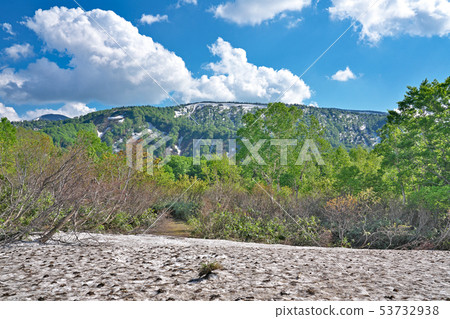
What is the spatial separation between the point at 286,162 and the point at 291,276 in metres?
21.2

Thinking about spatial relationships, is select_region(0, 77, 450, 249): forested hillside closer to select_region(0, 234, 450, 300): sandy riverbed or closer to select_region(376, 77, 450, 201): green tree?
select_region(376, 77, 450, 201): green tree

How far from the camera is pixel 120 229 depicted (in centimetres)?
1264

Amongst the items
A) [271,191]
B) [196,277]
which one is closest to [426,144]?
[271,191]

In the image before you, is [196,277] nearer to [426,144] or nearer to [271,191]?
[271,191]

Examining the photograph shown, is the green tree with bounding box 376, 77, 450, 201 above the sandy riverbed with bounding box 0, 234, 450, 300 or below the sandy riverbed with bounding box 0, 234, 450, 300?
above

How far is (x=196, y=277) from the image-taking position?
4.23 metres

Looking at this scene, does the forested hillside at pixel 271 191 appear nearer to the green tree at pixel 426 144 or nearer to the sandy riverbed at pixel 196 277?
the green tree at pixel 426 144

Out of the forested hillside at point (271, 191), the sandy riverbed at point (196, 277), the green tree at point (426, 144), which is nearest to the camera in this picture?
the sandy riverbed at point (196, 277)

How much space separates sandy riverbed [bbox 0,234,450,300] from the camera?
345 centimetres

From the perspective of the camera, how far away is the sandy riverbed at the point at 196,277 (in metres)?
3.45

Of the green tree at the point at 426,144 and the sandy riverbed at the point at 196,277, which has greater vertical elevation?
the green tree at the point at 426,144

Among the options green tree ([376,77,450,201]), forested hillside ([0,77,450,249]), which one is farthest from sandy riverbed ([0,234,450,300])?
green tree ([376,77,450,201])

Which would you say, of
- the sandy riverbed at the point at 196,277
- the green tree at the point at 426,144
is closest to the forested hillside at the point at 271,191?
the green tree at the point at 426,144

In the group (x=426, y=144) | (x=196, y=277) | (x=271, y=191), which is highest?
(x=426, y=144)
